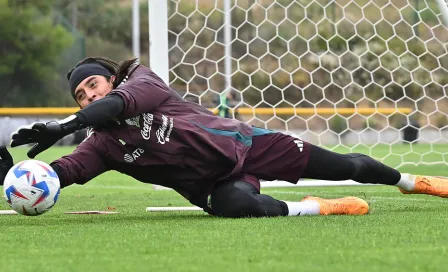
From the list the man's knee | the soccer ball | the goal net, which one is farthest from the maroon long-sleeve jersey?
the goal net

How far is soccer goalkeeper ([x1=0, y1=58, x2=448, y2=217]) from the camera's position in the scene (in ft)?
16.2

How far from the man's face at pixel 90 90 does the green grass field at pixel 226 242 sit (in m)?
0.64

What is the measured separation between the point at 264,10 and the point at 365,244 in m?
6.63

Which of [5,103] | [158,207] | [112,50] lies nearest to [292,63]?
[158,207]

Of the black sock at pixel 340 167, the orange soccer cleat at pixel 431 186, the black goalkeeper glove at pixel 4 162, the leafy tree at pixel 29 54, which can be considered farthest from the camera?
the leafy tree at pixel 29 54

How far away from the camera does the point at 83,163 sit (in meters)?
5.13

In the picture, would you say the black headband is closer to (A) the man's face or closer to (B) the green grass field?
(A) the man's face

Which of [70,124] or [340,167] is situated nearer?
[70,124]

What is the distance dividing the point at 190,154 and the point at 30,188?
88 cm

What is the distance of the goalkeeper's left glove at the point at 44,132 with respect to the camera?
14.2 feet

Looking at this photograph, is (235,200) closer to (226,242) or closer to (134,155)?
(134,155)

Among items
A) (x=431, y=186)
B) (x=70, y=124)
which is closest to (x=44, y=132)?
(x=70, y=124)

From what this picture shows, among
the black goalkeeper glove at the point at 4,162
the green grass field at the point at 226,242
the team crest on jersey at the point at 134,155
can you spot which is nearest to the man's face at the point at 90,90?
the team crest on jersey at the point at 134,155

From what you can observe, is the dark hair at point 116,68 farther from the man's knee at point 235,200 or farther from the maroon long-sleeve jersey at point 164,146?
the man's knee at point 235,200
